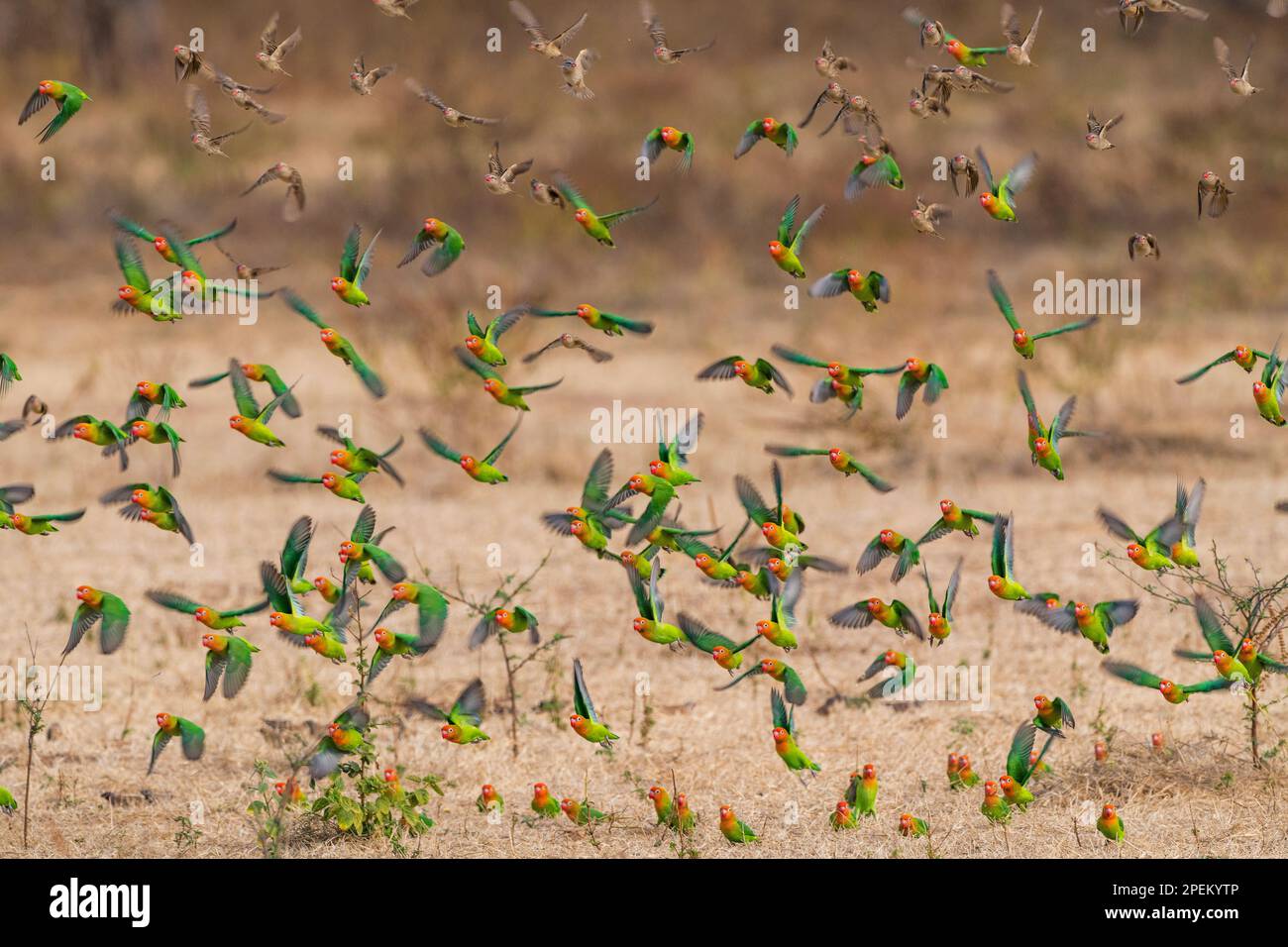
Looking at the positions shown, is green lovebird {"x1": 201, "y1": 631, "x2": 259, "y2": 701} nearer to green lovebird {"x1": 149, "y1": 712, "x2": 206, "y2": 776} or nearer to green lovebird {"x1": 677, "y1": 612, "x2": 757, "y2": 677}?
green lovebird {"x1": 149, "y1": 712, "x2": 206, "y2": 776}

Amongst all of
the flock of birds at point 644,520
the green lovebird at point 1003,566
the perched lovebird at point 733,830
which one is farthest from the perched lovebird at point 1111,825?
the perched lovebird at point 733,830

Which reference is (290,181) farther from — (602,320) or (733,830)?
(733,830)

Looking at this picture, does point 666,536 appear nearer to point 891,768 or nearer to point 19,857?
point 891,768

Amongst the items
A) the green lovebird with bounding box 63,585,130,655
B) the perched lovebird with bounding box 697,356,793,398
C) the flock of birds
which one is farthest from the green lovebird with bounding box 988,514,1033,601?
the green lovebird with bounding box 63,585,130,655

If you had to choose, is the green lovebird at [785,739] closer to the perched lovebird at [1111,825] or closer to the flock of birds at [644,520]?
the flock of birds at [644,520]

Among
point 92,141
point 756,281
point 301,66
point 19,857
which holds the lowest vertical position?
point 19,857

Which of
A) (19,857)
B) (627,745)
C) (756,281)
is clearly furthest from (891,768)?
(756,281)
